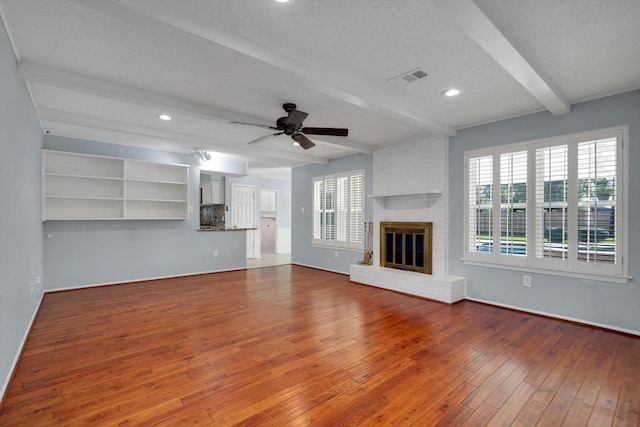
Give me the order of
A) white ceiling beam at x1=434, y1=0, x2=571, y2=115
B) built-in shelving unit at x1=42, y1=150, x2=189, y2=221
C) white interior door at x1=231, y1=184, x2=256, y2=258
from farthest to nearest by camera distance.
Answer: white interior door at x1=231, y1=184, x2=256, y2=258
built-in shelving unit at x1=42, y1=150, x2=189, y2=221
white ceiling beam at x1=434, y1=0, x2=571, y2=115

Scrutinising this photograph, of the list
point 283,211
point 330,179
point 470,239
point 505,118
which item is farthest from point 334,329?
point 283,211

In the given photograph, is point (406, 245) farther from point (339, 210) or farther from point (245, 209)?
point (245, 209)

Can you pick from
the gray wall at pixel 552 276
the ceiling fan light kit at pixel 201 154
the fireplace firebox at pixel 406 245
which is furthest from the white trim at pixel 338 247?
the ceiling fan light kit at pixel 201 154

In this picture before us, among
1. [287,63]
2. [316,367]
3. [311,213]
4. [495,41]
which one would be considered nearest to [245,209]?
[311,213]

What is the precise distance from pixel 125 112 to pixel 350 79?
2950 millimetres

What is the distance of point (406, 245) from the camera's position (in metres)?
5.35

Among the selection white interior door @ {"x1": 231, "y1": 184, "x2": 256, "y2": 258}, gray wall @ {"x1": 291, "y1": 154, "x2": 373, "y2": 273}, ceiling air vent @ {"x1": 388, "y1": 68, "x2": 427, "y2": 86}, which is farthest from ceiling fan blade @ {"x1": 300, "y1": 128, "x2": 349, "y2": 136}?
white interior door @ {"x1": 231, "y1": 184, "x2": 256, "y2": 258}

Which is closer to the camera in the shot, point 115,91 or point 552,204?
point 115,91

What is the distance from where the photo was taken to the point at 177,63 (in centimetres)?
279

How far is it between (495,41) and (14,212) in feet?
12.8

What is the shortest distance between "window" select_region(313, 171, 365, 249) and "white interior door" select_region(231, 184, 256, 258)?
2766 mm

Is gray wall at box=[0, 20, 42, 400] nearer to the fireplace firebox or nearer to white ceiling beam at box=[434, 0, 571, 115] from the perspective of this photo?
white ceiling beam at box=[434, 0, 571, 115]

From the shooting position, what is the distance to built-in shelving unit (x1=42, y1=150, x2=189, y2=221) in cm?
502

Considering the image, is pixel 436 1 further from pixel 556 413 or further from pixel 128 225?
pixel 128 225
